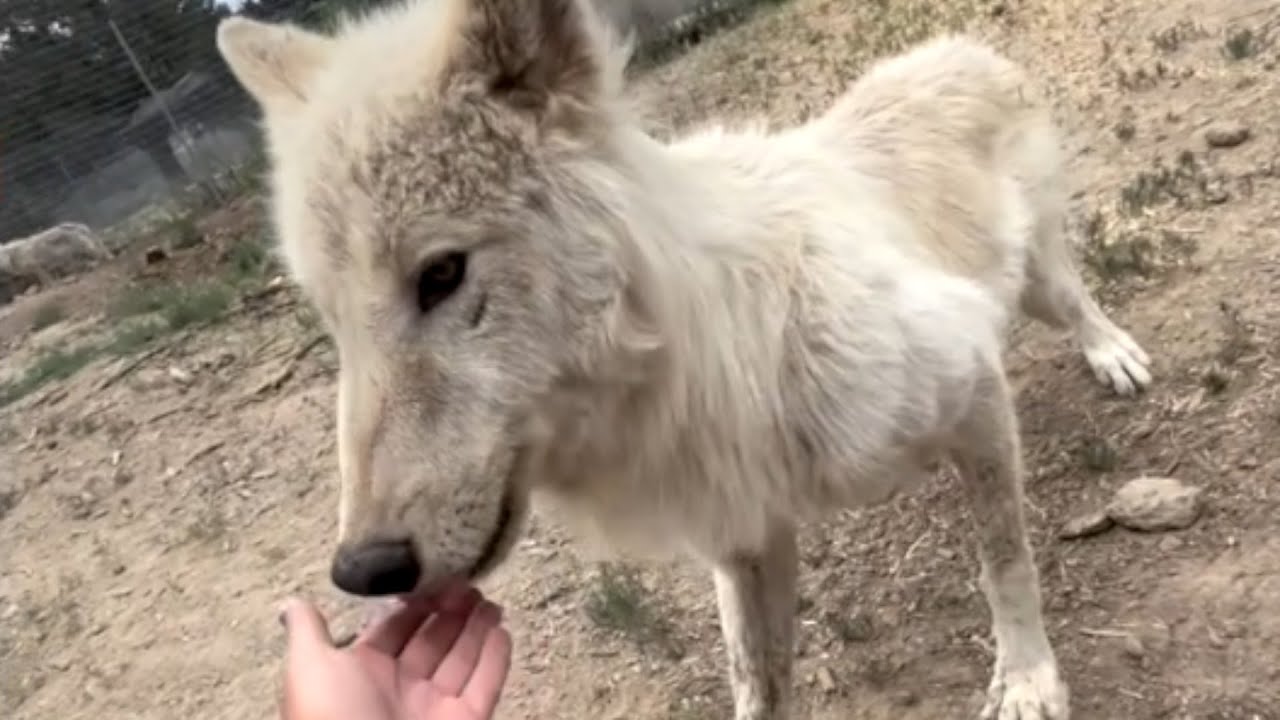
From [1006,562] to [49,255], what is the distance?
9.42 meters

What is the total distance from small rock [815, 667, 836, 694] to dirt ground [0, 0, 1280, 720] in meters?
0.01

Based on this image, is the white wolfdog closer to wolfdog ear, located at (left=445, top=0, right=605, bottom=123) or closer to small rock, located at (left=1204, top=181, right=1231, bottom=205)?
wolfdog ear, located at (left=445, top=0, right=605, bottom=123)

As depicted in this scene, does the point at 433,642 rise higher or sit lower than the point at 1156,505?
higher

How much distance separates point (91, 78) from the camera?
421 inches

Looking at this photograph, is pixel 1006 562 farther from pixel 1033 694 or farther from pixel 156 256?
pixel 156 256

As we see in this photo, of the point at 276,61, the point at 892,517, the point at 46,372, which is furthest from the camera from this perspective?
the point at 46,372

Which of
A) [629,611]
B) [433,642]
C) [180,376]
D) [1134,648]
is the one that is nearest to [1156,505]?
[1134,648]

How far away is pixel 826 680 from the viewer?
11.5 feet

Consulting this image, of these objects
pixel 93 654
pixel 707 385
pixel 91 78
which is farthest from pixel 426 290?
pixel 91 78

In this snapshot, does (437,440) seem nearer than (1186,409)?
Yes

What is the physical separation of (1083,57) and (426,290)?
183 inches

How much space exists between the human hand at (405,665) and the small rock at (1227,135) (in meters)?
3.56

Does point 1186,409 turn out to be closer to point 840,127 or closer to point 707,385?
point 840,127

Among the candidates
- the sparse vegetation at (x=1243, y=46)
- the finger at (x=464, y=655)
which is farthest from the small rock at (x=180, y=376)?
the finger at (x=464, y=655)
